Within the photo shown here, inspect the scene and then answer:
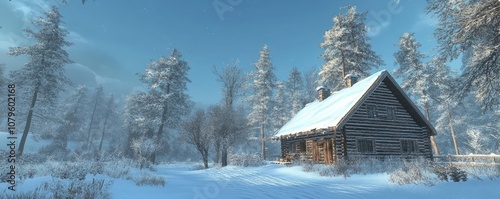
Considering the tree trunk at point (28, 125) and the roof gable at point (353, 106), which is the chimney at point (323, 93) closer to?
the roof gable at point (353, 106)

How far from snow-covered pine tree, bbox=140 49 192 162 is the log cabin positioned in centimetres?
1621

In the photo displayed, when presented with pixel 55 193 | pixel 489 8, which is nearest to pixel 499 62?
pixel 489 8

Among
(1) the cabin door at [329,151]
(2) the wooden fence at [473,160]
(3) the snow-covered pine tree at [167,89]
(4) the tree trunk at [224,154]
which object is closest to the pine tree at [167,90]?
(3) the snow-covered pine tree at [167,89]

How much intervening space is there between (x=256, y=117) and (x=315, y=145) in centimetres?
1853

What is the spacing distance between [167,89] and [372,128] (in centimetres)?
2397

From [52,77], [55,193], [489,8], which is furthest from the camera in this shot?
[52,77]

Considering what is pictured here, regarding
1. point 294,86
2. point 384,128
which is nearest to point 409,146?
point 384,128

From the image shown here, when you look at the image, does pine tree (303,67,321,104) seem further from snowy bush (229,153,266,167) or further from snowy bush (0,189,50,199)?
snowy bush (0,189,50,199)

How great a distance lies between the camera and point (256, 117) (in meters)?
39.4

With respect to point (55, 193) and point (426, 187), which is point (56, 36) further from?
point (426, 187)

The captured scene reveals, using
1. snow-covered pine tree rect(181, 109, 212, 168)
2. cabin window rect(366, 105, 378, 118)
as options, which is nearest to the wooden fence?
cabin window rect(366, 105, 378, 118)

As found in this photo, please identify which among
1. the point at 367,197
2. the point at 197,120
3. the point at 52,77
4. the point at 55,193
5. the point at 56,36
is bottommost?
the point at 367,197

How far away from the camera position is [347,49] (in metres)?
30.6

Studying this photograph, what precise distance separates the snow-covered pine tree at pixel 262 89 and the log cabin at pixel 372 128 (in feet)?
53.9
